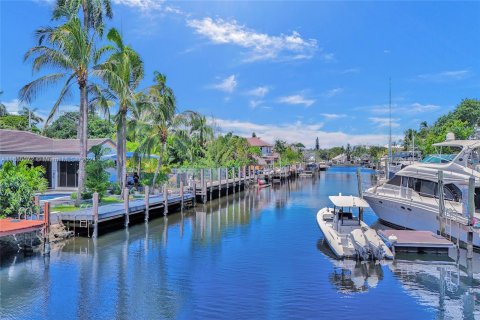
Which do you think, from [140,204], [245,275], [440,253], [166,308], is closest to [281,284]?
[245,275]

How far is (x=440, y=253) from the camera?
19.2 meters

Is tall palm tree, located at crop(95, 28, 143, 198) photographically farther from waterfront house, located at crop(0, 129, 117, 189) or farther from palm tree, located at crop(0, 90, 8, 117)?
palm tree, located at crop(0, 90, 8, 117)

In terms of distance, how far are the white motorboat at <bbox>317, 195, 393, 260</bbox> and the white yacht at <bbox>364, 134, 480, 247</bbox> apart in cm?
453

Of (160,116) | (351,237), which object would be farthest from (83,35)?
(351,237)

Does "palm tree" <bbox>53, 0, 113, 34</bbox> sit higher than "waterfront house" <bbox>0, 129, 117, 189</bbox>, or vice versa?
"palm tree" <bbox>53, 0, 113, 34</bbox>

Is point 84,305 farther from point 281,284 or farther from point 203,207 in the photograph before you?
point 203,207

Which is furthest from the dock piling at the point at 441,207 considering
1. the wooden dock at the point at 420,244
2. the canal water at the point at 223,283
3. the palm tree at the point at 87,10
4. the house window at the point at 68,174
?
the house window at the point at 68,174

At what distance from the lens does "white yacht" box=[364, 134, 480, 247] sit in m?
21.0

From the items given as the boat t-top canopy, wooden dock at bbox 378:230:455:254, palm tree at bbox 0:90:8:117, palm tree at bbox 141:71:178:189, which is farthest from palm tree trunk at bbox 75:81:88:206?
palm tree at bbox 0:90:8:117

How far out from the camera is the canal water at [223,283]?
12766 mm

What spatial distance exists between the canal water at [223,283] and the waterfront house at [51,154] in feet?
44.5

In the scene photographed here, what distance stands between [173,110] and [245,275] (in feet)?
77.2

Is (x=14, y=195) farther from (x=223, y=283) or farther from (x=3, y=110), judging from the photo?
(x=3, y=110)

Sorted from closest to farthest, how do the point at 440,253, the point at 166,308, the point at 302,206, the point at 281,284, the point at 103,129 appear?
the point at 166,308 < the point at 281,284 < the point at 440,253 < the point at 302,206 < the point at 103,129
